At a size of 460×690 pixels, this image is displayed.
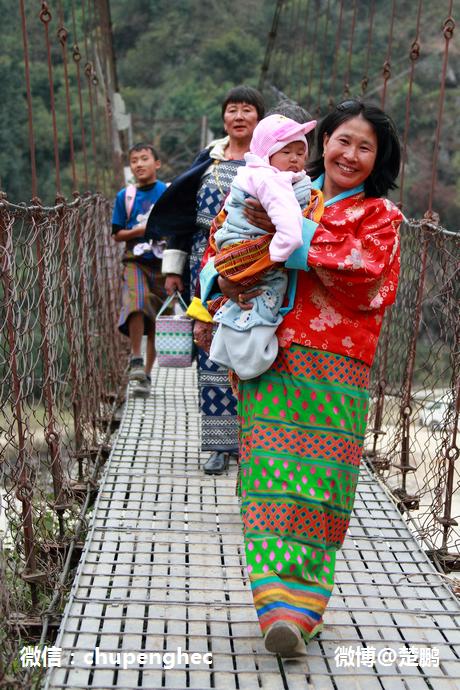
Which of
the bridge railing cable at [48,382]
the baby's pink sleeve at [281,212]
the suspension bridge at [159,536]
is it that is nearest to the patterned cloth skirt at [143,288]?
the bridge railing cable at [48,382]

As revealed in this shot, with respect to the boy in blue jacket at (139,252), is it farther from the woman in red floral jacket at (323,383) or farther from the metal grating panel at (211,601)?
the woman in red floral jacket at (323,383)

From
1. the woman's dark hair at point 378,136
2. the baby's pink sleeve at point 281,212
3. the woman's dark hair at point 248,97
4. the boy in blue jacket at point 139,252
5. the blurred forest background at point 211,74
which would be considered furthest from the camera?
the blurred forest background at point 211,74

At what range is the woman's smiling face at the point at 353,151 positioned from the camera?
5.82 ft

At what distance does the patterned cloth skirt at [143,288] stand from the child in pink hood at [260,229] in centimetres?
195

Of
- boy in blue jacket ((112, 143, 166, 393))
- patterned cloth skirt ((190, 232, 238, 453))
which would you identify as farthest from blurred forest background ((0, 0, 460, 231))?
patterned cloth skirt ((190, 232, 238, 453))

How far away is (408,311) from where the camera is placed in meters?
2.93

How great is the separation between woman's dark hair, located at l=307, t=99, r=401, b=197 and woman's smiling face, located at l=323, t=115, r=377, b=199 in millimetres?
11

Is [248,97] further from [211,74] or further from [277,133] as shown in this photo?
[211,74]

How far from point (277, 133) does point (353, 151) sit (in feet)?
0.47

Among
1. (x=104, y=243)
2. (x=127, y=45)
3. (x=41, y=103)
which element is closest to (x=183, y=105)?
(x=41, y=103)

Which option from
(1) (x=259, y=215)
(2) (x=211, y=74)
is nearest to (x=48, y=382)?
(1) (x=259, y=215)

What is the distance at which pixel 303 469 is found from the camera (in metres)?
1.78

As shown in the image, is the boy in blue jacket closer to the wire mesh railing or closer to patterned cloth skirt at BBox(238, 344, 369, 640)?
the wire mesh railing

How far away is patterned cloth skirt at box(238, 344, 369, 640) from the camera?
1.74 meters
